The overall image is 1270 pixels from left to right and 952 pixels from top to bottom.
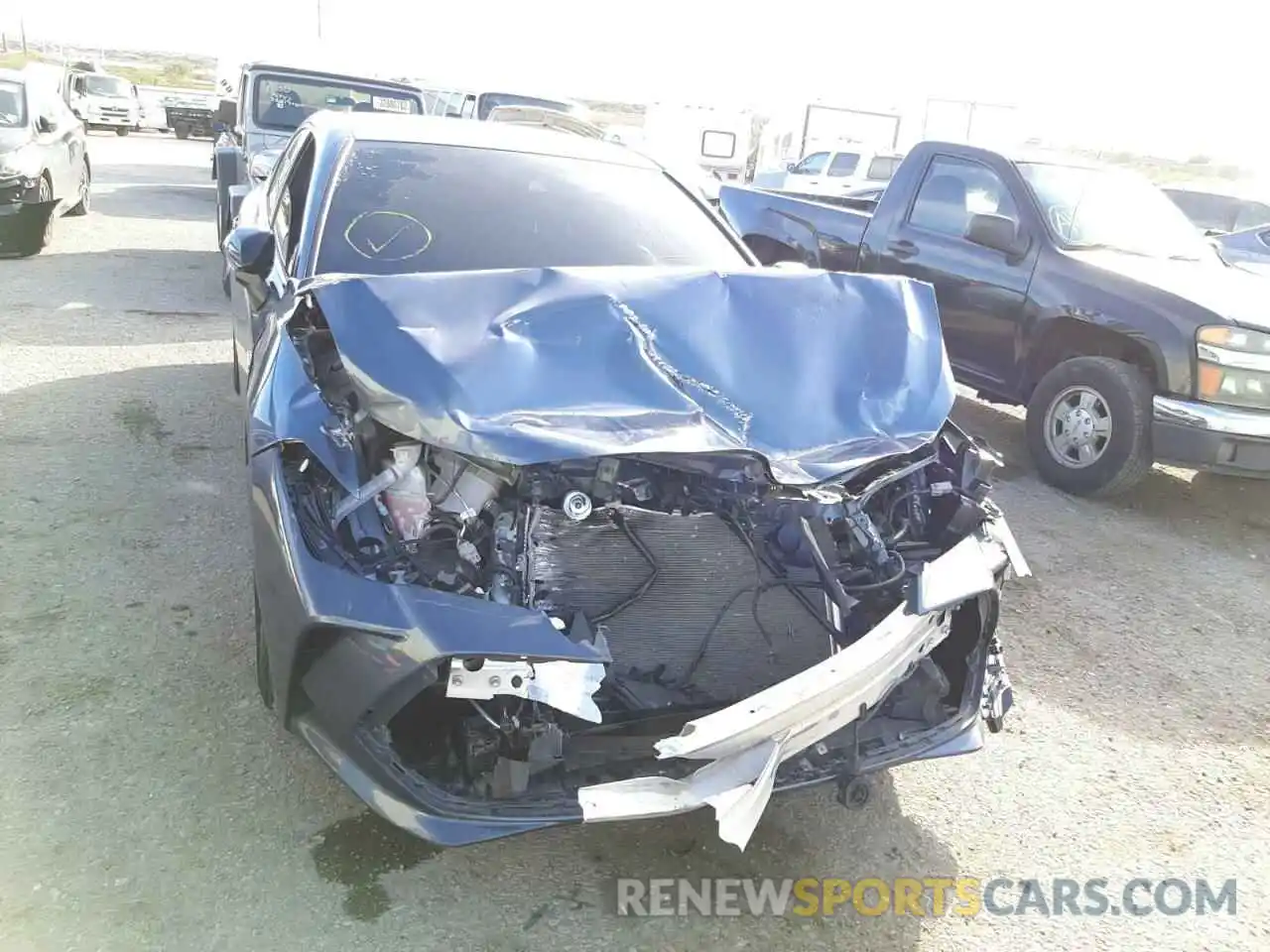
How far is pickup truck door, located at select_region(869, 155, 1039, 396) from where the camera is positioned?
607 centimetres

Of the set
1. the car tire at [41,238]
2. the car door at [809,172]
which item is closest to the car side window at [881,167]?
the car door at [809,172]

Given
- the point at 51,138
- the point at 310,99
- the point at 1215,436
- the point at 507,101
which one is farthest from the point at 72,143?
the point at 1215,436

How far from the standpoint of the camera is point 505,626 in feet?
7.06

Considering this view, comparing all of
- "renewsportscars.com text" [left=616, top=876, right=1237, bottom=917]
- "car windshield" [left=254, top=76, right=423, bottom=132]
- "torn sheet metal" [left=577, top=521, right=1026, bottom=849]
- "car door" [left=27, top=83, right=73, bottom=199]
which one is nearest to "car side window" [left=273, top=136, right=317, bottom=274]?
"torn sheet metal" [left=577, top=521, right=1026, bottom=849]

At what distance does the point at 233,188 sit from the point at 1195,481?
762 cm

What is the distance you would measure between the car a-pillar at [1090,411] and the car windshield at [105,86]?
1070 inches

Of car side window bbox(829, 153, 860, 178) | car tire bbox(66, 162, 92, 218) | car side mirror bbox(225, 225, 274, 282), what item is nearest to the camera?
car side mirror bbox(225, 225, 274, 282)

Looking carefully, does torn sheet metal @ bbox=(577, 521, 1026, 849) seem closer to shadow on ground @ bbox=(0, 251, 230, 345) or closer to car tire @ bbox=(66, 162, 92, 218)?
shadow on ground @ bbox=(0, 251, 230, 345)

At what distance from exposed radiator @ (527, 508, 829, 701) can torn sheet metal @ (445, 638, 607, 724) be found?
0.36 m

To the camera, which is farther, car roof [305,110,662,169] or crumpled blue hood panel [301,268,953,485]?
car roof [305,110,662,169]

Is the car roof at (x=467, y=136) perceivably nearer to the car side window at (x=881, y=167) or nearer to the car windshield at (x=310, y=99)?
the car windshield at (x=310, y=99)

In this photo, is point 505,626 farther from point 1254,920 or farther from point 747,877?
point 1254,920

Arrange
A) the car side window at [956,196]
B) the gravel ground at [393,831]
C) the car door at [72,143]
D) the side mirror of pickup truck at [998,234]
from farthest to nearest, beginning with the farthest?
the car door at [72,143], the car side window at [956,196], the side mirror of pickup truck at [998,234], the gravel ground at [393,831]

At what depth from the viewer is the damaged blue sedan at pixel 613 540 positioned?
2199mm
